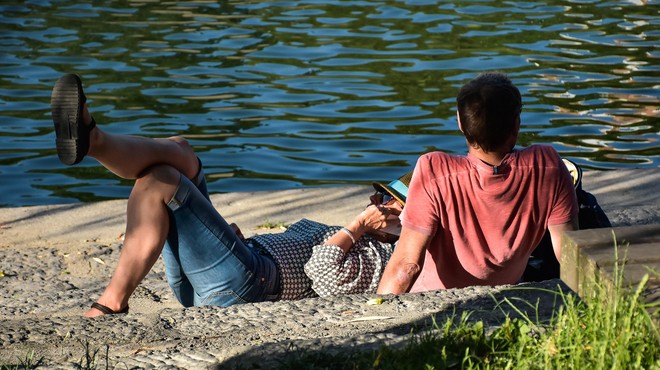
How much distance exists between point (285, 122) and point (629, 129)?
274cm

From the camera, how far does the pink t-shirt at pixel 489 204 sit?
11.8ft

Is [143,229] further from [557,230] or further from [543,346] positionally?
[543,346]

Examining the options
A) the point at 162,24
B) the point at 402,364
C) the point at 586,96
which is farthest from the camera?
the point at 162,24

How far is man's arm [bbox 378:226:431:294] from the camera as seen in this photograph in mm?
3623

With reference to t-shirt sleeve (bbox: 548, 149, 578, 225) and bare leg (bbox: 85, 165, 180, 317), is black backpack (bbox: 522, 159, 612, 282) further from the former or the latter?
bare leg (bbox: 85, 165, 180, 317)

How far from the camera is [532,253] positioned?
416 centimetres

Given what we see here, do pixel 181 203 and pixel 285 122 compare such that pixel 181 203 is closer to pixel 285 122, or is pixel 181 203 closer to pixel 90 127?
pixel 90 127

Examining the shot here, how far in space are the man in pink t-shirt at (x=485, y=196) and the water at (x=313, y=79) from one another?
3.91 metres

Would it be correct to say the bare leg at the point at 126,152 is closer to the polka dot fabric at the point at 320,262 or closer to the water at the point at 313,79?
the polka dot fabric at the point at 320,262

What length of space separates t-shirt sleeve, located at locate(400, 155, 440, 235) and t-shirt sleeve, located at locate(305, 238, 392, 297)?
486 mm

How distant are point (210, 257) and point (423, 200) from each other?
2.91 ft

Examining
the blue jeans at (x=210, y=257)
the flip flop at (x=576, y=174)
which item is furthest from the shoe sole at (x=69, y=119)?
the flip flop at (x=576, y=174)

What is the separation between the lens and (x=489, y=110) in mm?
3488

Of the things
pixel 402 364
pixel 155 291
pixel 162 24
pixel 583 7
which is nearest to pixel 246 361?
pixel 402 364
